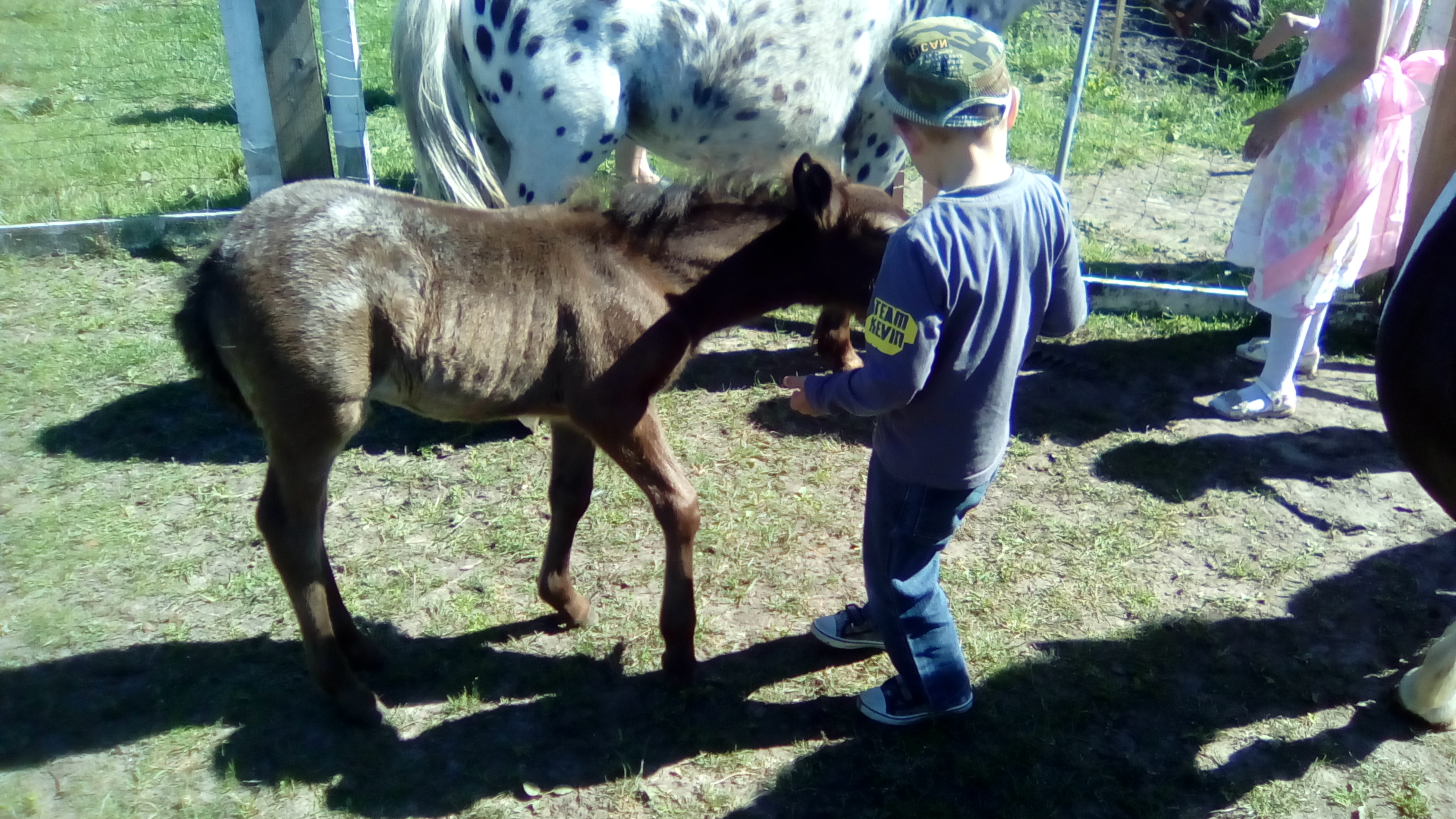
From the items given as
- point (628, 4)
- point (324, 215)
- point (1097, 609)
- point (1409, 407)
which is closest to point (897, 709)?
point (1097, 609)

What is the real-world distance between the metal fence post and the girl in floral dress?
0.88 m

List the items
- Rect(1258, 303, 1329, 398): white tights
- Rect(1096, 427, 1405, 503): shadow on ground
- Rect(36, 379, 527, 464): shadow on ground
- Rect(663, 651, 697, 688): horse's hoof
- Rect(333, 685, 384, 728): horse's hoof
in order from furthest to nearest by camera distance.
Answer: Rect(1258, 303, 1329, 398): white tights → Rect(1096, 427, 1405, 503): shadow on ground → Rect(36, 379, 527, 464): shadow on ground → Rect(663, 651, 697, 688): horse's hoof → Rect(333, 685, 384, 728): horse's hoof

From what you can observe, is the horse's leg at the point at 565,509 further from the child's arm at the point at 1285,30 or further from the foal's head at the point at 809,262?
the child's arm at the point at 1285,30

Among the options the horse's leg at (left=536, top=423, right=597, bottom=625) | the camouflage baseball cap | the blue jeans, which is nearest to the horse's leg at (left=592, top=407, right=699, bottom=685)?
the horse's leg at (left=536, top=423, right=597, bottom=625)

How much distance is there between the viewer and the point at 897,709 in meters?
2.92

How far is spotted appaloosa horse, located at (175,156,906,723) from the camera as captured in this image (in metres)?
2.56

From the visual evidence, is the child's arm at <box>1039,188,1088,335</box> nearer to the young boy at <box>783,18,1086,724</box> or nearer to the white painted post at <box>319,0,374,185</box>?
the young boy at <box>783,18,1086,724</box>

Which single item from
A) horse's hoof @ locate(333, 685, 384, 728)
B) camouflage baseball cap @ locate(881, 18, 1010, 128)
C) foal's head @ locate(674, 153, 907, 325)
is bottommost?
horse's hoof @ locate(333, 685, 384, 728)

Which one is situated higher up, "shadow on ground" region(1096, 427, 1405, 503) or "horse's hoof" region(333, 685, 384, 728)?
"shadow on ground" region(1096, 427, 1405, 503)

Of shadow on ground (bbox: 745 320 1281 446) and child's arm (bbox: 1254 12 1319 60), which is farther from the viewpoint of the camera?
shadow on ground (bbox: 745 320 1281 446)

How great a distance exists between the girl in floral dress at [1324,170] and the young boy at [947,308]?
2.34 metres

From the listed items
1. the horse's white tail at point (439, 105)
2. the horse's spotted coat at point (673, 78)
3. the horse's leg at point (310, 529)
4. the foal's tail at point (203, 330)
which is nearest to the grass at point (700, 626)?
the horse's leg at point (310, 529)

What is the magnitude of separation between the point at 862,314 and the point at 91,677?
104 inches

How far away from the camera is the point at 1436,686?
2.94 m
